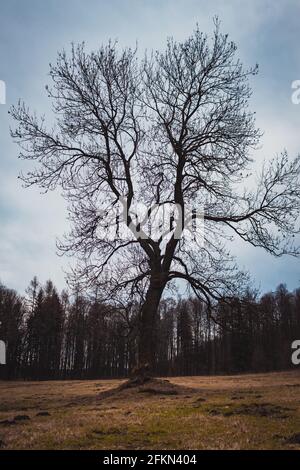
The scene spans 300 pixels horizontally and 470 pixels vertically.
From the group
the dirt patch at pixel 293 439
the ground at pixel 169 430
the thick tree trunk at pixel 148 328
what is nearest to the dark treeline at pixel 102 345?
the thick tree trunk at pixel 148 328

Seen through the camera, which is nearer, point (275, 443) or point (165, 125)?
point (275, 443)

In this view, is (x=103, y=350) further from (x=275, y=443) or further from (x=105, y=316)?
(x=275, y=443)

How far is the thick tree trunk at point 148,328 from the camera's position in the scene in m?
21.3

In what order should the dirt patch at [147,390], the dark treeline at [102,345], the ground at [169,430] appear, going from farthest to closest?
the dark treeline at [102,345], the dirt patch at [147,390], the ground at [169,430]

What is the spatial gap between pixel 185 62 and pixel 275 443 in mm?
20431

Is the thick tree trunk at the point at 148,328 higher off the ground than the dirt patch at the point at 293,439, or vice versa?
the thick tree trunk at the point at 148,328

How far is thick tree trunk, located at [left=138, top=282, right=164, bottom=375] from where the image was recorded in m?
21.3

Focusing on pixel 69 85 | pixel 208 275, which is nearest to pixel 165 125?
pixel 69 85

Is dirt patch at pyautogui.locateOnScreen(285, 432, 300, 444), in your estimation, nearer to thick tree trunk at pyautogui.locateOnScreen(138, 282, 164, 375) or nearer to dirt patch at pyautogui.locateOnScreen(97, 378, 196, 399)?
dirt patch at pyautogui.locateOnScreen(97, 378, 196, 399)

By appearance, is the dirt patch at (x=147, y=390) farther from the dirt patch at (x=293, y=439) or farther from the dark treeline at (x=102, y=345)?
the dark treeline at (x=102, y=345)

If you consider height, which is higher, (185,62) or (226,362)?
(185,62)

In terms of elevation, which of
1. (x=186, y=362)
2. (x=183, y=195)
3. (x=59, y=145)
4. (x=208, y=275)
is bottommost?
(x=186, y=362)

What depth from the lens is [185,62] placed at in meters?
22.8

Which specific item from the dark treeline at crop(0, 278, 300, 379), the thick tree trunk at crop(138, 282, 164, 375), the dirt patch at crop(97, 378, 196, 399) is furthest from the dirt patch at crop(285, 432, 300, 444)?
the dark treeline at crop(0, 278, 300, 379)
